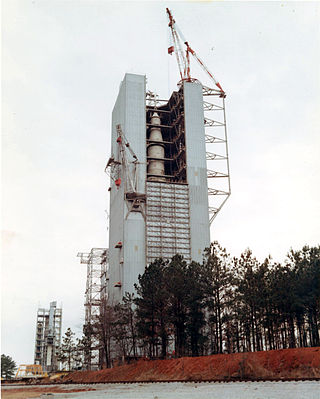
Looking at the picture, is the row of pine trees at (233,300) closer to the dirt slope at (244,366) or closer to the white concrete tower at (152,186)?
the dirt slope at (244,366)

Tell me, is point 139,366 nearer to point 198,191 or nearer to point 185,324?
point 185,324

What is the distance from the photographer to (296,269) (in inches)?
2739

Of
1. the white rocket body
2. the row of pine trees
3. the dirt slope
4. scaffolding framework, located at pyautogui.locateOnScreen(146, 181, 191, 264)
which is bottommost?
the dirt slope

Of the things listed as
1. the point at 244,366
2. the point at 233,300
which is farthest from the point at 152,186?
the point at 244,366

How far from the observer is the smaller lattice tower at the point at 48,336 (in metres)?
176

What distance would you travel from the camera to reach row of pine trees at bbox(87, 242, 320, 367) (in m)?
64.8

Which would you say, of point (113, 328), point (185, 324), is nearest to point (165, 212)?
point (113, 328)

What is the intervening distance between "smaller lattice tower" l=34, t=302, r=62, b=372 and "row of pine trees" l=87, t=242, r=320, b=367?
111190 mm

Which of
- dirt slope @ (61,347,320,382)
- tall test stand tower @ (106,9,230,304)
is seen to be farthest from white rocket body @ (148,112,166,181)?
dirt slope @ (61,347,320,382)

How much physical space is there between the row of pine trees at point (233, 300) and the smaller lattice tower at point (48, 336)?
111190 mm

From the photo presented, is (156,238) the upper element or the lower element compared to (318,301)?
upper

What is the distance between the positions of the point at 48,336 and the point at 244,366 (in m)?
147

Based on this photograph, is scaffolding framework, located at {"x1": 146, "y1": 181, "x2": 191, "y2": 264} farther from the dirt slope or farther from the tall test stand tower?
the dirt slope

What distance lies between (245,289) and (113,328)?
33.8 metres
